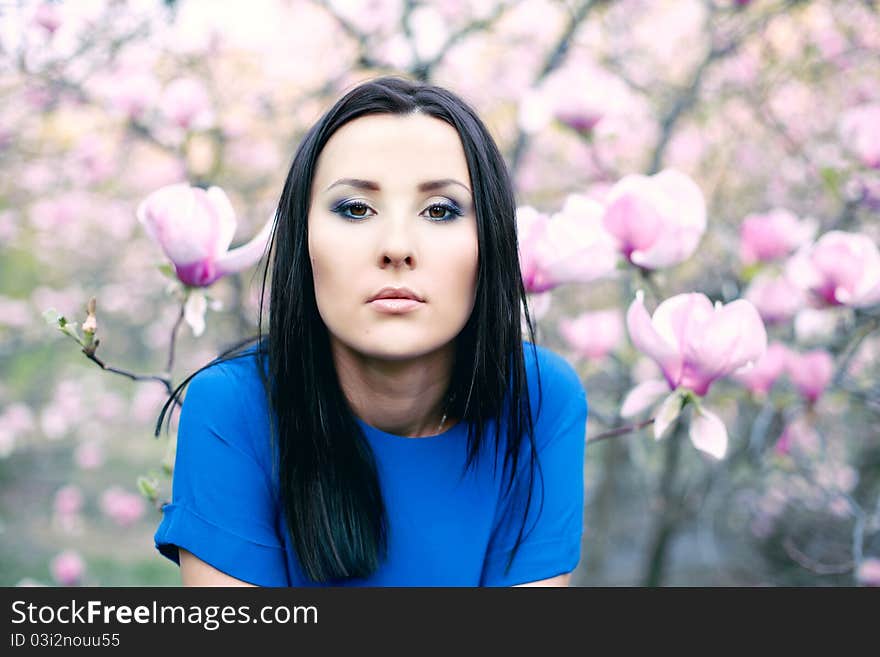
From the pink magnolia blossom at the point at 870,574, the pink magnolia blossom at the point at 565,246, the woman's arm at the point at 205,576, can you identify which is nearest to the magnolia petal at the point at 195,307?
the woman's arm at the point at 205,576

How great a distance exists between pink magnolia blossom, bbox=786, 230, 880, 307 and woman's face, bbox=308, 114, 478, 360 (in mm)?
575

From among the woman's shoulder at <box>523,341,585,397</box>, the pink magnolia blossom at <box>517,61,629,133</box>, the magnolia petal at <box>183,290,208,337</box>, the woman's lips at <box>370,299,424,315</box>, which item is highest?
the pink magnolia blossom at <box>517,61,629,133</box>

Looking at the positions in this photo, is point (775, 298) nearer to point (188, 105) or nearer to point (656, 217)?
point (656, 217)

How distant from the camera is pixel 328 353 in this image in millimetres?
1121

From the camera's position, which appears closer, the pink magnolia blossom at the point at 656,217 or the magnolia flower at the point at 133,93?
the pink magnolia blossom at the point at 656,217

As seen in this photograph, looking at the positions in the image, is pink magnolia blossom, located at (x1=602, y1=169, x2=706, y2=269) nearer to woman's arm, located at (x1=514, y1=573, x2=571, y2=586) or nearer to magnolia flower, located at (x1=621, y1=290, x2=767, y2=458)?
magnolia flower, located at (x1=621, y1=290, x2=767, y2=458)

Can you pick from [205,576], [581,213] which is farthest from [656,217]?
[205,576]

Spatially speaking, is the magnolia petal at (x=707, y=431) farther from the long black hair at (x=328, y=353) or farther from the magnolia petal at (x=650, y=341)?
the long black hair at (x=328, y=353)

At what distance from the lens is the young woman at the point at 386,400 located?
100cm

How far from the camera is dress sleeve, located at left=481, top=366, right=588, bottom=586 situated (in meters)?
1.12

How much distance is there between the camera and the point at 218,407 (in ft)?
3.50

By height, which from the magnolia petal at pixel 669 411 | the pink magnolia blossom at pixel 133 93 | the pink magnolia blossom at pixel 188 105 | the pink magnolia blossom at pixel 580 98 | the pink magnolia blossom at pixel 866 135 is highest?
the pink magnolia blossom at pixel 133 93

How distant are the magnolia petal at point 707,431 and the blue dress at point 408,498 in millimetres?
158

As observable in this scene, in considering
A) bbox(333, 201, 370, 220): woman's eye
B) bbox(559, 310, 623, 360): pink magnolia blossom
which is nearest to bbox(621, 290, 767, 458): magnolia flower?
bbox(333, 201, 370, 220): woman's eye
